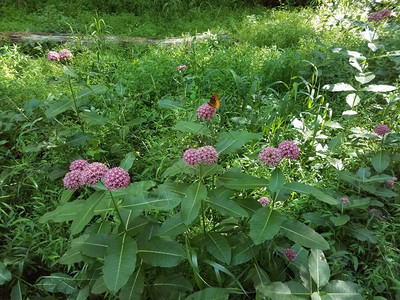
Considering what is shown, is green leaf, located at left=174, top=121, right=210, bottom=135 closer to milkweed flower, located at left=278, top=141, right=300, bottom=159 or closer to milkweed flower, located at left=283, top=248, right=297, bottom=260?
milkweed flower, located at left=278, top=141, right=300, bottom=159

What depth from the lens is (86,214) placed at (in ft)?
4.79

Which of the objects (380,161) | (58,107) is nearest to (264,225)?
(380,161)

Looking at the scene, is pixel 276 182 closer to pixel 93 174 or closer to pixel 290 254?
pixel 290 254

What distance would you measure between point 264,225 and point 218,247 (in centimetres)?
25

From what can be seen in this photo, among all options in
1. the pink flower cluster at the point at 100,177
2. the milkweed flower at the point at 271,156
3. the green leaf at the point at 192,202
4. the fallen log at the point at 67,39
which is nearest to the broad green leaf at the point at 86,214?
the pink flower cluster at the point at 100,177

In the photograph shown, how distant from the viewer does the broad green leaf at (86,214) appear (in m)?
1.43

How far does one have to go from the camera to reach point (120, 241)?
1442 mm

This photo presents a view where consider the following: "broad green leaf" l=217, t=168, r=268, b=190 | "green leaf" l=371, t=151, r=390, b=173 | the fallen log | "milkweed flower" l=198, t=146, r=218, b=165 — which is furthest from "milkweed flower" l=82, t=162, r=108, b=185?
the fallen log

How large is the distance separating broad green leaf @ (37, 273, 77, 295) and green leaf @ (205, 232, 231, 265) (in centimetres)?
73

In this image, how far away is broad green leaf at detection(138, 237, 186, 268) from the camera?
4.77 ft

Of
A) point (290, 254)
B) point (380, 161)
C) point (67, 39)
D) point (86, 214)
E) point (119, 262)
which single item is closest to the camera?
point (119, 262)

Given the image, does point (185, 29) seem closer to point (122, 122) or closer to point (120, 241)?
point (122, 122)

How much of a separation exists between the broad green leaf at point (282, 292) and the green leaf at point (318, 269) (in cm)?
7

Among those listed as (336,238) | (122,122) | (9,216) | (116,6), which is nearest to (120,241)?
(9,216)
